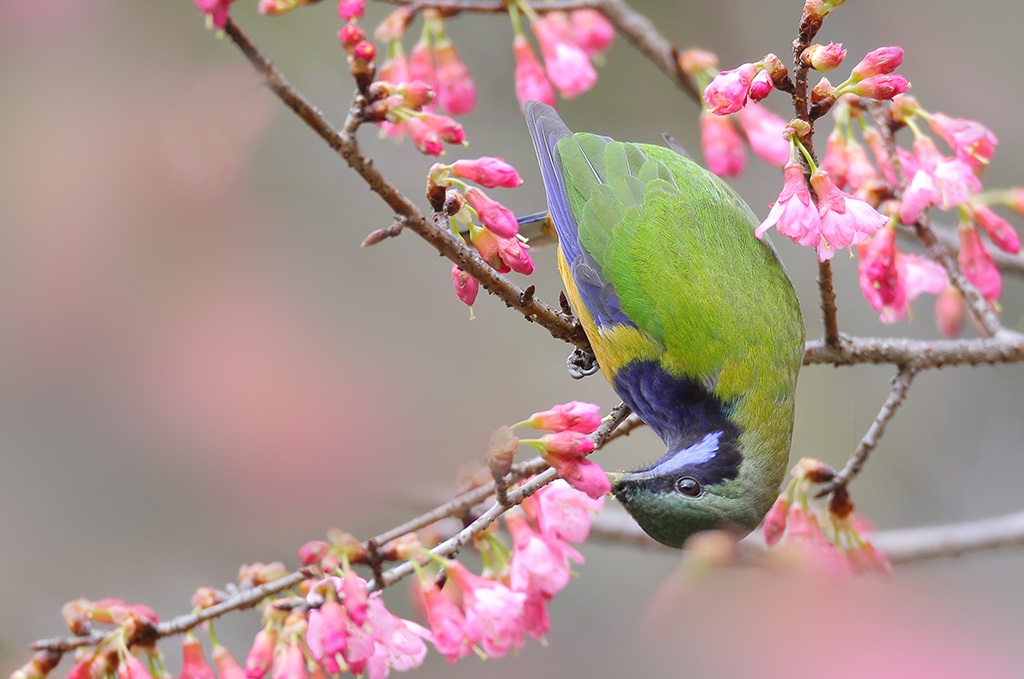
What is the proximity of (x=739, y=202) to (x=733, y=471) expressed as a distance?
0.94 metres

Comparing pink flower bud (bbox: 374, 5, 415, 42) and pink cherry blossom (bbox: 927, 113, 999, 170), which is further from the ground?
pink flower bud (bbox: 374, 5, 415, 42)

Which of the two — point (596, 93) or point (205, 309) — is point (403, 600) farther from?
point (596, 93)

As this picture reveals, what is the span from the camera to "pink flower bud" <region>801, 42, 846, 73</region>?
1.87 m

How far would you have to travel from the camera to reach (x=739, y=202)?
297 centimetres

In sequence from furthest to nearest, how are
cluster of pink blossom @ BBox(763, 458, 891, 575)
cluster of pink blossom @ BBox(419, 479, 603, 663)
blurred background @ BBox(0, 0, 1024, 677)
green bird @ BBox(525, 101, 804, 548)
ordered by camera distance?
blurred background @ BBox(0, 0, 1024, 677), cluster of pink blossom @ BBox(763, 458, 891, 575), green bird @ BBox(525, 101, 804, 548), cluster of pink blossom @ BBox(419, 479, 603, 663)

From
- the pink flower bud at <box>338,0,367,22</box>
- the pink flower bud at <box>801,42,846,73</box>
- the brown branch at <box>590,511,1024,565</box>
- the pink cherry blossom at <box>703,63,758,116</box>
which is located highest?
the pink flower bud at <box>338,0,367,22</box>

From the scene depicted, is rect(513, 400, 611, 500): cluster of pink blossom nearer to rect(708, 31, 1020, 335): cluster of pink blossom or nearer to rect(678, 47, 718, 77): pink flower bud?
rect(708, 31, 1020, 335): cluster of pink blossom

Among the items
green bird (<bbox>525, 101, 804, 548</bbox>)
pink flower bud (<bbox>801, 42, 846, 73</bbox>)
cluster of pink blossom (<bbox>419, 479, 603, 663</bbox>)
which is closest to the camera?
pink flower bud (<bbox>801, 42, 846, 73</bbox>)

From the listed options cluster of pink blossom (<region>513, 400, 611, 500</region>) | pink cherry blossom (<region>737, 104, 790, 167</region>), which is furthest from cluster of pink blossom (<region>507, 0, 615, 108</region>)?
cluster of pink blossom (<region>513, 400, 611, 500</region>)

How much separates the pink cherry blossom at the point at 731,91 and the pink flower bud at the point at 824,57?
0.14 meters

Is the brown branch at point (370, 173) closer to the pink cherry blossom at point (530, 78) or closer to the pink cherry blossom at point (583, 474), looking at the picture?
the pink cherry blossom at point (583, 474)

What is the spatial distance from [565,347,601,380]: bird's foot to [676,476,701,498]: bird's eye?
23.9 inches

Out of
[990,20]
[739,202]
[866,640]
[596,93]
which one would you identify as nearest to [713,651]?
[866,640]

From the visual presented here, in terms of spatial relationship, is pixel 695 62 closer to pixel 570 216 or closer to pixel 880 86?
pixel 570 216
